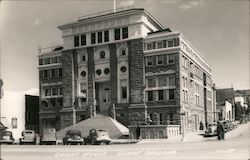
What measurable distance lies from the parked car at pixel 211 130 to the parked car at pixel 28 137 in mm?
1936

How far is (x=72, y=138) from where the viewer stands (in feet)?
18.1

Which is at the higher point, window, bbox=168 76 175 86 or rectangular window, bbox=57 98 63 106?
window, bbox=168 76 175 86

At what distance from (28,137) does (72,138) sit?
1.74ft

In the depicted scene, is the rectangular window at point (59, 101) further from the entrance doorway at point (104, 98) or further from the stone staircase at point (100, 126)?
the entrance doorway at point (104, 98)

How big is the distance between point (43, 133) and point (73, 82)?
0.93m

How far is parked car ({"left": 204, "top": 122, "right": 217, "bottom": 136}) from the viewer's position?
4316mm

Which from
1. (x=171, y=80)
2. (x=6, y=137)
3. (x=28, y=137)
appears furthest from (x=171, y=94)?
(x=6, y=137)

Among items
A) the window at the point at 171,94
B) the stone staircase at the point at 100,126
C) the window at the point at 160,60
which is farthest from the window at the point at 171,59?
the stone staircase at the point at 100,126

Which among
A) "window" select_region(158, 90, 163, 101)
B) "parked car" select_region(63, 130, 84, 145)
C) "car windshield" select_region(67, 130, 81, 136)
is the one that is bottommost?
"parked car" select_region(63, 130, 84, 145)

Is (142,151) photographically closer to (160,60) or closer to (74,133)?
(74,133)

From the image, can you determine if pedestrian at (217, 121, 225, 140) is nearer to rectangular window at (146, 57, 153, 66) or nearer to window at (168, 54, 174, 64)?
window at (168, 54, 174, 64)

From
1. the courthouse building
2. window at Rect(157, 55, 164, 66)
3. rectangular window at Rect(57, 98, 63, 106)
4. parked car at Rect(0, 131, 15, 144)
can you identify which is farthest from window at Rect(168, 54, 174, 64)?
parked car at Rect(0, 131, 15, 144)

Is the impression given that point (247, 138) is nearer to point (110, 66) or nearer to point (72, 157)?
point (72, 157)

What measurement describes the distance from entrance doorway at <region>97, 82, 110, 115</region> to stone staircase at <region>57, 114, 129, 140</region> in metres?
0.13
